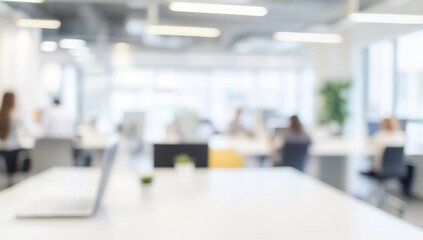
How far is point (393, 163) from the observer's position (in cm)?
521

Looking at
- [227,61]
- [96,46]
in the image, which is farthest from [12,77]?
[227,61]

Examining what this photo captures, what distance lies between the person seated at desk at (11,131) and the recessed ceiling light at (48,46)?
3545mm

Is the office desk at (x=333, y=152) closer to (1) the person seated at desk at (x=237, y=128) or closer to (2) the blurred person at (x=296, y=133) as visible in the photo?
(2) the blurred person at (x=296, y=133)

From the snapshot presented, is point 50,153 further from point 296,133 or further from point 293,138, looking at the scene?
point 296,133

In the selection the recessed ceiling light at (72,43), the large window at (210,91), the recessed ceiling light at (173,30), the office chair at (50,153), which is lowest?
the office chair at (50,153)

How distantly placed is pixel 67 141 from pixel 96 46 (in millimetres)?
6295

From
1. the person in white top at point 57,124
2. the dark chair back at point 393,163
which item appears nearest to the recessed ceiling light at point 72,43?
the person in white top at point 57,124

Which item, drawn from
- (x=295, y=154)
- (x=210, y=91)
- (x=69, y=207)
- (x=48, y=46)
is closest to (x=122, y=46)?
(x=48, y=46)

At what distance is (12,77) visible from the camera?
7.79 m

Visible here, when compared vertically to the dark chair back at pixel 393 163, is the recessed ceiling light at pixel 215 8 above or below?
above

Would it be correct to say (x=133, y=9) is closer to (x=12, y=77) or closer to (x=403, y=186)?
(x=12, y=77)

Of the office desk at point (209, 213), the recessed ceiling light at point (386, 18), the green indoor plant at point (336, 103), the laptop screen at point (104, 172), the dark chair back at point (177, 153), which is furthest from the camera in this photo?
the green indoor plant at point (336, 103)

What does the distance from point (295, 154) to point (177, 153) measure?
2474 millimetres

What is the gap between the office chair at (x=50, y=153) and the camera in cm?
491
